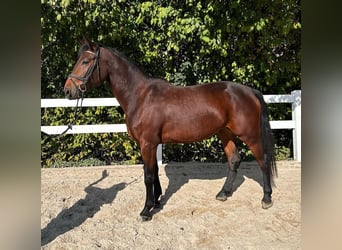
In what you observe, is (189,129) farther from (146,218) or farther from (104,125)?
(104,125)

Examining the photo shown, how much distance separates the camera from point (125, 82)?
345 centimetres

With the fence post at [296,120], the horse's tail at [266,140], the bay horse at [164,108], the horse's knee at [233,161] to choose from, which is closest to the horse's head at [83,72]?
the bay horse at [164,108]

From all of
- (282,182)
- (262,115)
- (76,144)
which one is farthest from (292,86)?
(76,144)

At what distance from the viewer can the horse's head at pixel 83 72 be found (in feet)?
10.8

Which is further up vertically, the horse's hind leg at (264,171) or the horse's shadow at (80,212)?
the horse's hind leg at (264,171)

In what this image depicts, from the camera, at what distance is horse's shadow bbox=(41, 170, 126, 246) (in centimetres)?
303

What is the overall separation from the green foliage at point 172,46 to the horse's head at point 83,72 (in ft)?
7.23

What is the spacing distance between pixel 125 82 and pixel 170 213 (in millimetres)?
1443

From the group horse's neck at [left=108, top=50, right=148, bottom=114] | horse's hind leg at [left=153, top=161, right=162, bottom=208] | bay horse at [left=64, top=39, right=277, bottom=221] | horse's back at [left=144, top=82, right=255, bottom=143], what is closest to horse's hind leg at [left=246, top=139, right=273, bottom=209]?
bay horse at [left=64, top=39, right=277, bottom=221]

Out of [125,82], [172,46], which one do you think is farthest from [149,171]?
[172,46]

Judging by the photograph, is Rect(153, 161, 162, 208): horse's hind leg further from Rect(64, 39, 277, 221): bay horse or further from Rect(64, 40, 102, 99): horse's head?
Rect(64, 40, 102, 99): horse's head

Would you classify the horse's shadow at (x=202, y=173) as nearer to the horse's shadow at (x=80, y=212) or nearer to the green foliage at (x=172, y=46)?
the horse's shadow at (x=80, y=212)

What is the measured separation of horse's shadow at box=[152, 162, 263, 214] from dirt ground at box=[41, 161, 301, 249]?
0.01 metres
